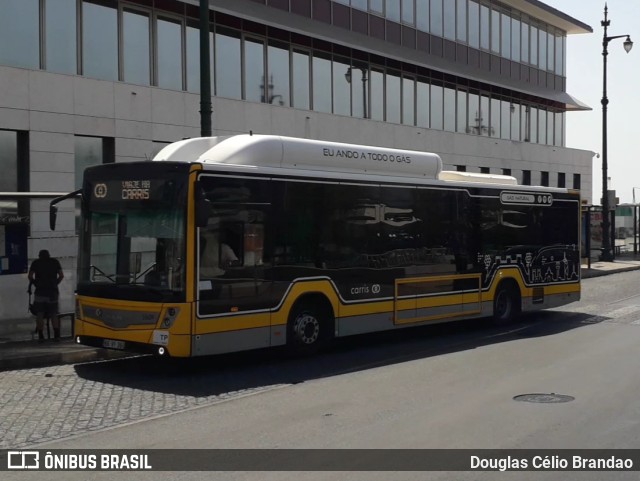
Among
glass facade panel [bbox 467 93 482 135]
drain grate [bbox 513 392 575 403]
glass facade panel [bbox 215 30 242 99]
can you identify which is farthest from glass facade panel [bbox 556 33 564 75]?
drain grate [bbox 513 392 575 403]

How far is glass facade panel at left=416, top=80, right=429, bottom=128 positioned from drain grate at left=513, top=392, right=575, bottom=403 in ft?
85.7

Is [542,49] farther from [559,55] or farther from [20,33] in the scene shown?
A: [20,33]

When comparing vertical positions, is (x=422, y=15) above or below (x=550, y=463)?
above

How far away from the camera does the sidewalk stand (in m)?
12.1

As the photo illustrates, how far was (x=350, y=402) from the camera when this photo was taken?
9578mm

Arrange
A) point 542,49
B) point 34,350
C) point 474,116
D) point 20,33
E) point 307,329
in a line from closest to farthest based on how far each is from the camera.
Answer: point 307,329 < point 34,350 < point 20,33 < point 474,116 < point 542,49

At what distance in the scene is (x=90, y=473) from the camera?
6.81 metres

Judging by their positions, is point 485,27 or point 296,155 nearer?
point 296,155

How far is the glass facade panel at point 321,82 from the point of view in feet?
96.1

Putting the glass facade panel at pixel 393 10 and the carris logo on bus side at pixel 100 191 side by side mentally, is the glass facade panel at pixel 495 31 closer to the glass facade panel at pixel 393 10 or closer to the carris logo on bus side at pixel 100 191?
the glass facade panel at pixel 393 10

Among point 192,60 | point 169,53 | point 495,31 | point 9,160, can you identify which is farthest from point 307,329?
point 495,31

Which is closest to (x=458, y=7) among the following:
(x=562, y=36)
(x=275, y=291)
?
(x=562, y=36)

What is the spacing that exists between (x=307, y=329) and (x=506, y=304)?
6079mm

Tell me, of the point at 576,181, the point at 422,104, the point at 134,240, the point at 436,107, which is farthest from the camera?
the point at 576,181
